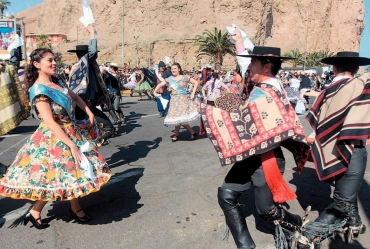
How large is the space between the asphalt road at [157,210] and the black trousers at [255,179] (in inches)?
25.1

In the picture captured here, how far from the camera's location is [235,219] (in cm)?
306

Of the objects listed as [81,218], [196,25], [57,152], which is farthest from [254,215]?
[196,25]

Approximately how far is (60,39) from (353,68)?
82.4 meters

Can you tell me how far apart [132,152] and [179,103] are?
1873 mm

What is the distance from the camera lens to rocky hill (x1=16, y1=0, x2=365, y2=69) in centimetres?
6331

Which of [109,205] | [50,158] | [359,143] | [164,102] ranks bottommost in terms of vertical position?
[164,102]

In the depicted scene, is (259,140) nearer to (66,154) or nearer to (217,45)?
(66,154)

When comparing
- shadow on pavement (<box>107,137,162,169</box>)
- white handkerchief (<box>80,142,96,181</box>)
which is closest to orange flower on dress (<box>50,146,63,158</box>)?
white handkerchief (<box>80,142,96,181</box>)

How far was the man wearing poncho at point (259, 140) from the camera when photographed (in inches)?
109

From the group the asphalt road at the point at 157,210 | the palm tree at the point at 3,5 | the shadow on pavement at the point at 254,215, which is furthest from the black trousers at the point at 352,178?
the palm tree at the point at 3,5

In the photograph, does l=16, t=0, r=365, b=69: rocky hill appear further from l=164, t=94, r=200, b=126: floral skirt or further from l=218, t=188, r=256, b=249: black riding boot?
l=218, t=188, r=256, b=249: black riding boot

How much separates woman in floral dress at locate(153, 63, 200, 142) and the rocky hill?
52954 mm

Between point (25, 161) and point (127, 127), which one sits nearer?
point (25, 161)

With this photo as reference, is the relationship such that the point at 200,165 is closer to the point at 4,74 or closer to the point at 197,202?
the point at 197,202
